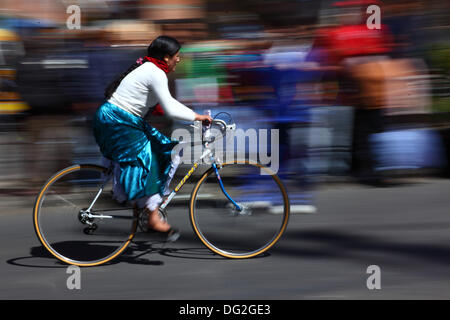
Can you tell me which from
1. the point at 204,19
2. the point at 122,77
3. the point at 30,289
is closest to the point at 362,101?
the point at 204,19

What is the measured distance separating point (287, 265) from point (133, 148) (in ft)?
4.40

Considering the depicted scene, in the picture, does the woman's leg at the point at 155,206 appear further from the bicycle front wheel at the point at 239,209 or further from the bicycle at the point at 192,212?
the bicycle front wheel at the point at 239,209

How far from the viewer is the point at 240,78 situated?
588cm

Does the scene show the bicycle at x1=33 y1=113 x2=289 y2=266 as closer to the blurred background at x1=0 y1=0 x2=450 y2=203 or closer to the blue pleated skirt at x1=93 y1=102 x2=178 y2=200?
the blue pleated skirt at x1=93 y1=102 x2=178 y2=200

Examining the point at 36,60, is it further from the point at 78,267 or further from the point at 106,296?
the point at 106,296

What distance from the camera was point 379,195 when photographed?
19.2ft

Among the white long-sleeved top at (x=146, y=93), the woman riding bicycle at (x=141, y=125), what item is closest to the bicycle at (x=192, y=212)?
the woman riding bicycle at (x=141, y=125)

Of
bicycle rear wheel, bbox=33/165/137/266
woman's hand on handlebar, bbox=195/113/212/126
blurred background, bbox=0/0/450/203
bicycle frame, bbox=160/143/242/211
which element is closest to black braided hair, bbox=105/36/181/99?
woman's hand on handlebar, bbox=195/113/212/126

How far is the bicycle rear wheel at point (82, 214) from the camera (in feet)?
13.3

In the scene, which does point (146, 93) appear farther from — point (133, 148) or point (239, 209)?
point (239, 209)

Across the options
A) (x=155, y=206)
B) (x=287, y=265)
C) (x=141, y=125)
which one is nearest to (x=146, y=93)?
(x=141, y=125)

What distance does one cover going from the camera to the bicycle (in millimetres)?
4066

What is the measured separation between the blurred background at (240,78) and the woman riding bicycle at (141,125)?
1.82 metres

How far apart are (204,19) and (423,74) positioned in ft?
7.85
